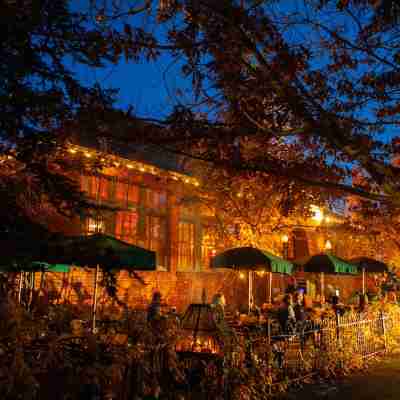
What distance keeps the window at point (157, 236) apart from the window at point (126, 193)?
81cm

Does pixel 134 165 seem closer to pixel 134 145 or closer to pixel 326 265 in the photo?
pixel 134 145

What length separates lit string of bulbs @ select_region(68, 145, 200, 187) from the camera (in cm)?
1193

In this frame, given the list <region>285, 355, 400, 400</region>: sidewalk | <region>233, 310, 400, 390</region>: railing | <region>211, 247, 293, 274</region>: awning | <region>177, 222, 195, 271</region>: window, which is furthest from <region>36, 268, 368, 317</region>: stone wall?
<region>285, 355, 400, 400</region>: sidewalk

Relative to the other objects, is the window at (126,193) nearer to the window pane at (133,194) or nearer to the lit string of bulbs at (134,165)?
the window pane at (133,194)

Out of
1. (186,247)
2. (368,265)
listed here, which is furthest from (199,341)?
(368,265)

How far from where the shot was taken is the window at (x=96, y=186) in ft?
44.1

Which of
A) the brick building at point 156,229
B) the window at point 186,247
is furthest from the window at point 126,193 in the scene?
the window at point 186,247

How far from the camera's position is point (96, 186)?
13.9m

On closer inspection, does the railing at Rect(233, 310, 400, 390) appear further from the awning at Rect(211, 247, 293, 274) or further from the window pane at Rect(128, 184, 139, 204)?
the window pane at Rect(128, 184, 139, 204)

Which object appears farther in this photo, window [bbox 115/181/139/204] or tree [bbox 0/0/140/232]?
window [bbox 115/181/139/204]

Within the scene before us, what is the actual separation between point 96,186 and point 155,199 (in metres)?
2.53

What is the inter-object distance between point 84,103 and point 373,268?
1281 cm

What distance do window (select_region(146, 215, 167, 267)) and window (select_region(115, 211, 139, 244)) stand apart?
54cm

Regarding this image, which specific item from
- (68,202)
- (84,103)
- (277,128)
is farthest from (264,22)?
(68,202)
